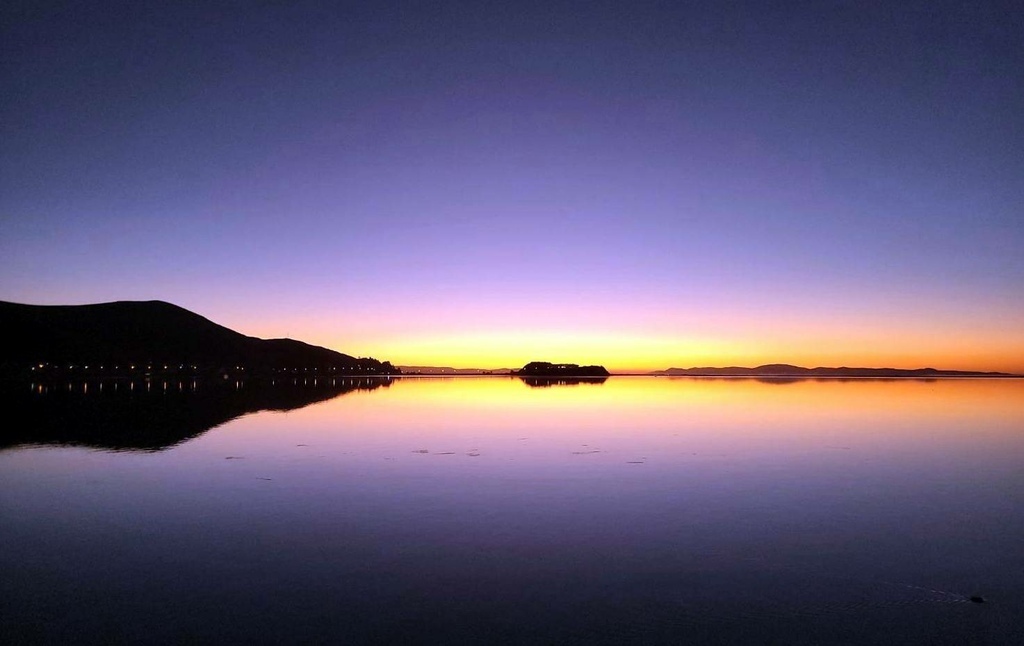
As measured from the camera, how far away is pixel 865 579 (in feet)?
37.3

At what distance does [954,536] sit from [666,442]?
16.8 metres

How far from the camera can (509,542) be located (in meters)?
13.6

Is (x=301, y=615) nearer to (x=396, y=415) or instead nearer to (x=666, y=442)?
(x=666, y=442)

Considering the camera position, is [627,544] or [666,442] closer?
[627,544]

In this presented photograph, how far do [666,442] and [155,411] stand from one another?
40863mm

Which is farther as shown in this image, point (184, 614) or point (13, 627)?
point (184, 614)

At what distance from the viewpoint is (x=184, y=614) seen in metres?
9.52

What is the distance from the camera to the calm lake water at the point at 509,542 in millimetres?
9336

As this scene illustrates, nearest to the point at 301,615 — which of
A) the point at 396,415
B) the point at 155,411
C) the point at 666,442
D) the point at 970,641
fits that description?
the point at 970,641

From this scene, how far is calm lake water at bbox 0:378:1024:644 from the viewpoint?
30.6 feet

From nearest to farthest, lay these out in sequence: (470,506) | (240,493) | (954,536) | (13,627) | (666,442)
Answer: (13,627), (954,536), (470,506), (240,493), (666,442)

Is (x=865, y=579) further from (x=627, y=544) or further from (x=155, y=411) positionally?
(x=155, y=411)

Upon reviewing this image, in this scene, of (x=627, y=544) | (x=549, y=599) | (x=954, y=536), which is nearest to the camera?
(x=549, y=599)

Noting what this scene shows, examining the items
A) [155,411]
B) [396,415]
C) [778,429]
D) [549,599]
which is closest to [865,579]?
[549,599]
